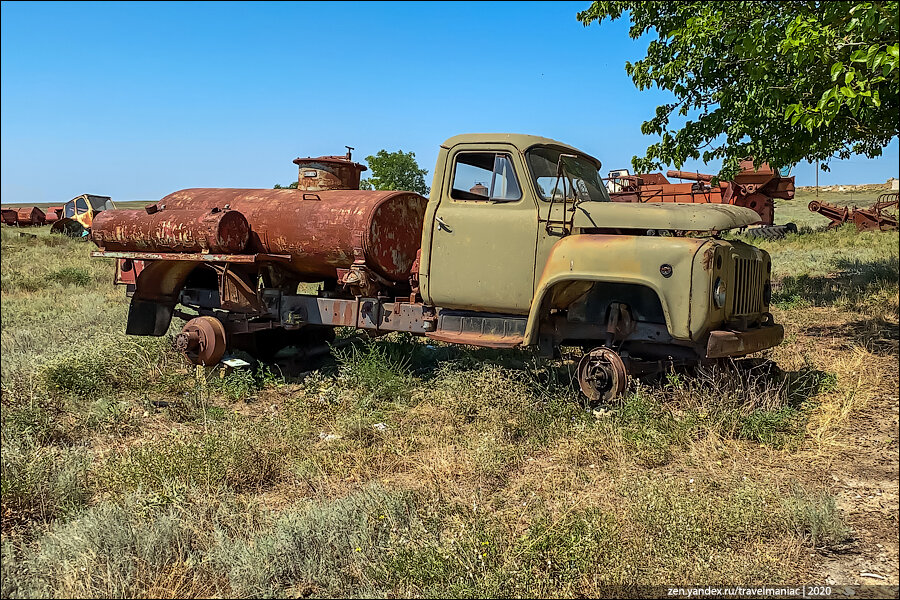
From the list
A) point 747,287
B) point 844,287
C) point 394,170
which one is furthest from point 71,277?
point 844,287

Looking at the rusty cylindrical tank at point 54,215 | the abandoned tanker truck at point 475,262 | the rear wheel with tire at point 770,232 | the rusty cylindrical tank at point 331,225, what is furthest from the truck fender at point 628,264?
the rusty cylindrical tank at point 54,215

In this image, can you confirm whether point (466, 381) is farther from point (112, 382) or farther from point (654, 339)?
point (112, 382)

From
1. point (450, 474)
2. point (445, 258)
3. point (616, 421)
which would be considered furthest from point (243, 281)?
point (616, 421)

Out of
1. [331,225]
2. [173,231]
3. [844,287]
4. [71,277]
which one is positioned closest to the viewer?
A: [331,225]

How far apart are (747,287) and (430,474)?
2934mm

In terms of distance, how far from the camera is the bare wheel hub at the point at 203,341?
670 cm

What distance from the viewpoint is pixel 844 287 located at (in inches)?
406

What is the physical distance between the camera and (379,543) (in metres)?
3.34

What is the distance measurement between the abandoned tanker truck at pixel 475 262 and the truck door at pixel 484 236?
0.01 meters

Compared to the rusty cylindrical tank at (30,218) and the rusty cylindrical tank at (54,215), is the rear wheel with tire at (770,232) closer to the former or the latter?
the rusty cylindrical tank at (54,215)

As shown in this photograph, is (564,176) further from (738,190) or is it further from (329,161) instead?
(738,190)

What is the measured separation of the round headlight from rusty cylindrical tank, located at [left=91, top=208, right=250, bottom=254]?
13.8 feet

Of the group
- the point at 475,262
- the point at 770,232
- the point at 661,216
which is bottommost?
the point at 475,262

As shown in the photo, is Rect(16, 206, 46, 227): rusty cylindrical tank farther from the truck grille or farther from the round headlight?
the round headlight
